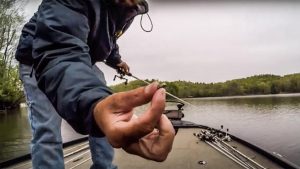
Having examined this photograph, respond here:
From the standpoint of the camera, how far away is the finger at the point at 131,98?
1.16ft

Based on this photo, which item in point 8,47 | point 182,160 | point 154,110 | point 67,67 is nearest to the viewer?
point 154,110

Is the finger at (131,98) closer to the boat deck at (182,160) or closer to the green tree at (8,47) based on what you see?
the boat deck at (182,160)

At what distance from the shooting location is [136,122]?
1.17ft

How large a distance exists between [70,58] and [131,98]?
6.6 inches

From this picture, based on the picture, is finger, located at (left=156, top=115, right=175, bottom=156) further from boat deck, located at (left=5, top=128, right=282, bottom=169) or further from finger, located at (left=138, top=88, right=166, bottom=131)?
boat deck, located at (left=5, top=128, right=282, bottom=169)

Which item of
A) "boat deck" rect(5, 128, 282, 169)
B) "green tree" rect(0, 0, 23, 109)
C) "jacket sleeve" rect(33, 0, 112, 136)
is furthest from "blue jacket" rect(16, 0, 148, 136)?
"green tree" rect(0, 0, 23, 109)

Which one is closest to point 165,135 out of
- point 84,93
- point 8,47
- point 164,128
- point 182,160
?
Result: point 164,128

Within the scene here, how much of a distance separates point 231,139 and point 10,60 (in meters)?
23.6

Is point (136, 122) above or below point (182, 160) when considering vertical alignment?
above

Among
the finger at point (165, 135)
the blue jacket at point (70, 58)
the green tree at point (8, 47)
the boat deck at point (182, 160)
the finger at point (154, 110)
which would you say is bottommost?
the boat deck at point (182, 160)

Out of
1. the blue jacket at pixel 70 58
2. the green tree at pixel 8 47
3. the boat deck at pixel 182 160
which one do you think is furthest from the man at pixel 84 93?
the green tree at pixel 8 47

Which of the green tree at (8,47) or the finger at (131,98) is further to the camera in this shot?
the green tree at (8,47)

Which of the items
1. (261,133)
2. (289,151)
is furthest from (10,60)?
(289,151)

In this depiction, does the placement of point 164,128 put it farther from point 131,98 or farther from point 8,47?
point 8,47
